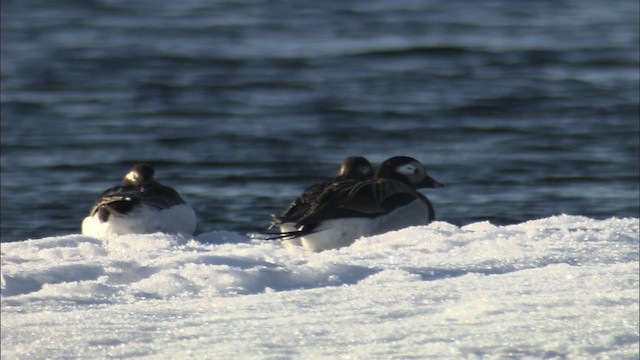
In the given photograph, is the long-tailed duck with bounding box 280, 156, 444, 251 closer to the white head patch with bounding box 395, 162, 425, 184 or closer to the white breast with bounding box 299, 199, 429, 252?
the white breast with bounding box 299, 199, 429, 252

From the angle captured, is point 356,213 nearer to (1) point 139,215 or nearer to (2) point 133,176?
(1) point 139,215

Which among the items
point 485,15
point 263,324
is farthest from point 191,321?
point 485,15

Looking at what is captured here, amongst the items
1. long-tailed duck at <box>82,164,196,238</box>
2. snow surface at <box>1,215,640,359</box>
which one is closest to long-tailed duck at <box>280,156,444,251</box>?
snow surface at <box>1,215,640,359</box>

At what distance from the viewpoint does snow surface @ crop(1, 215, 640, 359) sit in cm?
712

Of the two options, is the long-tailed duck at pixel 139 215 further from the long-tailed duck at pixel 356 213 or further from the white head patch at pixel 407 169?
the white head patch at pixel 407 169

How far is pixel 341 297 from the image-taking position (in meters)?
8.16

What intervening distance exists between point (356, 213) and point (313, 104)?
32.0 ft

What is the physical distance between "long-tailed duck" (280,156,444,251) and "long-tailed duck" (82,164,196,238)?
81 cm

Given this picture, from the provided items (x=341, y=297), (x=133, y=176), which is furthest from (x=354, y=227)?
(x=341, y=297)

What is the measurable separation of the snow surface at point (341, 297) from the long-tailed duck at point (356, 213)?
23 cm

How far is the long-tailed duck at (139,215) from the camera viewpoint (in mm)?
10969

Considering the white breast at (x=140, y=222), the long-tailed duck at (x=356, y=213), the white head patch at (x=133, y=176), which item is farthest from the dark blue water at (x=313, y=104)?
the long-tailed duck at (x=356, y=213)

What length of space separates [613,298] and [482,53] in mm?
17223

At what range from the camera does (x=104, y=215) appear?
1099 cm
